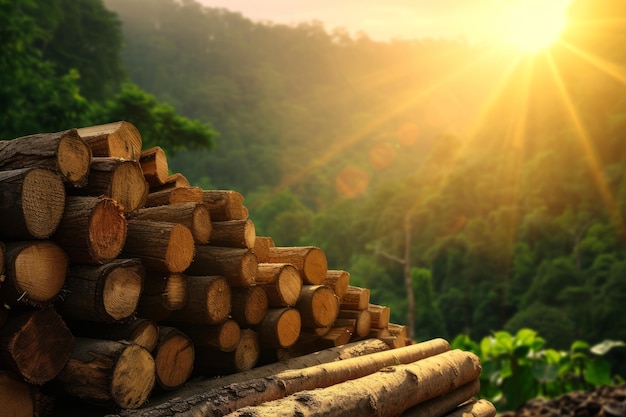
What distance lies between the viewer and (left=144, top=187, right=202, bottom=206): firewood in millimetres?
4203

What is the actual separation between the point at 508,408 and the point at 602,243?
23.8 meters

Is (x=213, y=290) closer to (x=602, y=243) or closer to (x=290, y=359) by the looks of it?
(x=290, y=359)

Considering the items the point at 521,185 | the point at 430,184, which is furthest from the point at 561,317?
the point at 430,184

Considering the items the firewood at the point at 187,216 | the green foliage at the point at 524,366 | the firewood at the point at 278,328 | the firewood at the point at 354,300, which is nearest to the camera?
the firewood at the point at 187,216

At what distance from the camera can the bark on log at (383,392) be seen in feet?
9.92

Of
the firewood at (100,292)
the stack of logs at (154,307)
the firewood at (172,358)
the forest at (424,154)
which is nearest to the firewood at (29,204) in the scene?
the stack of logs at (154,307)

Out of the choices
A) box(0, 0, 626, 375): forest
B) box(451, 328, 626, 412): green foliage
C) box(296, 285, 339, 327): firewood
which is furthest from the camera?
box(0, 0, 626, 375): forest

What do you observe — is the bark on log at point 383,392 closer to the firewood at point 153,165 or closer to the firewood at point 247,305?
the firewood at point 247,305

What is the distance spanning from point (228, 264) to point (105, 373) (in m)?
1.05

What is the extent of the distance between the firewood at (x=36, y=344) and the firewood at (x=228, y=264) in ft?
3.19

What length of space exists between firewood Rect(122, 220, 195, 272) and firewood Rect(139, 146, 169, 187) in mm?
700

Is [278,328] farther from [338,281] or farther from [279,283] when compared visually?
[338,281]

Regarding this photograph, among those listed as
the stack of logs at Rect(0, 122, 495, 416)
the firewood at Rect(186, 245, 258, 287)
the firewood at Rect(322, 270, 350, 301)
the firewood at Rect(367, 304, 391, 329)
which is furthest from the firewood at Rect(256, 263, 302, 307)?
the firewood at Rect(367, 304, 391, 329)

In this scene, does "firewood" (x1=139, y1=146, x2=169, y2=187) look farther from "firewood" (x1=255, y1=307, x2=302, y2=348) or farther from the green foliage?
the green foliage
